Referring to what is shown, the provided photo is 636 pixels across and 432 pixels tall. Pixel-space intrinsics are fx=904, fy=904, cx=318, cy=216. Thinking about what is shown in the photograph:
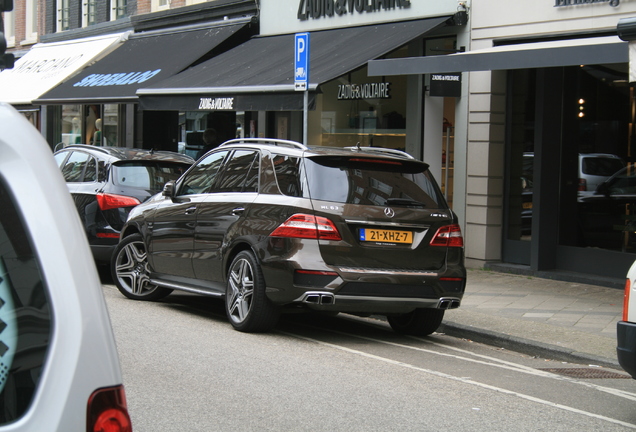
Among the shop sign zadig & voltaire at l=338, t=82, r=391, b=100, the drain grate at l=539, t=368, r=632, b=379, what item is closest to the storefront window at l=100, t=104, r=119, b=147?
the shop sign zadig & voltaire at l=338, t=82, r=391, b=100

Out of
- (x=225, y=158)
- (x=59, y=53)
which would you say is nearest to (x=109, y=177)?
(x=225, y=158)

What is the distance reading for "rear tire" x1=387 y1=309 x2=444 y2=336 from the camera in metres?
8.48

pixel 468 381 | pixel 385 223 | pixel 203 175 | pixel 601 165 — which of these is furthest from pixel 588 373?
pixel 601 165

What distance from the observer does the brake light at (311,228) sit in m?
7.55

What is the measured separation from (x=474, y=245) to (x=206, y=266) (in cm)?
609

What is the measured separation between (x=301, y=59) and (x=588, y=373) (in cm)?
591

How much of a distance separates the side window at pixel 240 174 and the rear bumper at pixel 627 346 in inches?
150

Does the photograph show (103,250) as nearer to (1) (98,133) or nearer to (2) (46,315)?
(2) (46,315)

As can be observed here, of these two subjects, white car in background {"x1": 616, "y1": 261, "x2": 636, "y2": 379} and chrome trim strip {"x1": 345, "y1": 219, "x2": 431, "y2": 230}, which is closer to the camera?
white car in background {"x1": 616, "y1": 261, "x2": 636, "y2": 379}

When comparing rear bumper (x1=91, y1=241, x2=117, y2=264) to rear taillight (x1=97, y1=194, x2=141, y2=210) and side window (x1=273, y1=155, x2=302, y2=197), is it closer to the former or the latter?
rear taillight (x1=97, y1=194, x2=141, y2=210)

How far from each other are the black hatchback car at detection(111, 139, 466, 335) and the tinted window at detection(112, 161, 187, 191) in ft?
8.60

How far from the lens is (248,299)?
8.06m

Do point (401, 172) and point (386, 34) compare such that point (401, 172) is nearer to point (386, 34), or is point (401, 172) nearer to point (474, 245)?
point (474, 245)

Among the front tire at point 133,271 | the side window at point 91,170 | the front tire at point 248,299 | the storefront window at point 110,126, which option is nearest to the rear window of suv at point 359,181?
the front tire at point 248,299
